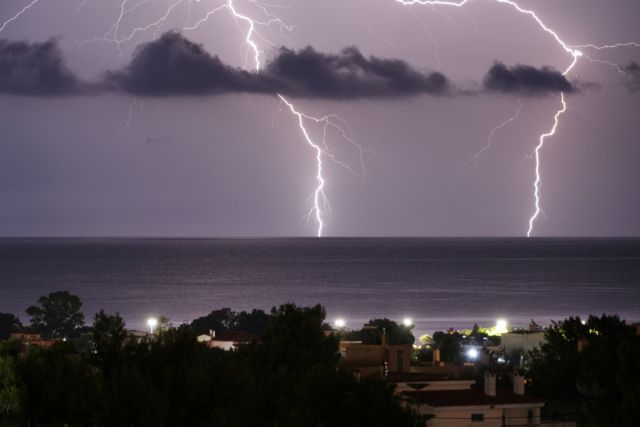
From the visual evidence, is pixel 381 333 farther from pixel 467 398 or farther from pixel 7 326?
pixel 7 326

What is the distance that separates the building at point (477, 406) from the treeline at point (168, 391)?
109 inches

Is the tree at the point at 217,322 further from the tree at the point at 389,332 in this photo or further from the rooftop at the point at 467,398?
the rooftop at the point at 467,398

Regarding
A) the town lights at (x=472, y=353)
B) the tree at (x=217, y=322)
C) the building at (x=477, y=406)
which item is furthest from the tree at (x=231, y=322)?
the building at (x=477, y=406)

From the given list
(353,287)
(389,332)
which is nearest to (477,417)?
(389,332)

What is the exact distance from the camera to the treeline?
1869cm

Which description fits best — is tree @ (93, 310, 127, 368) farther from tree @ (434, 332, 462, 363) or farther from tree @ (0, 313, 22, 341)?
tree @ (0, 313, 22, 341)

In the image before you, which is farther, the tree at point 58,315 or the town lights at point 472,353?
the tree at point 58,315

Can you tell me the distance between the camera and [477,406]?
2295cm

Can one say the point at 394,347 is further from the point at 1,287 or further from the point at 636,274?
the point at 636,274

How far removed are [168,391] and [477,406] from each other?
20.2 ft

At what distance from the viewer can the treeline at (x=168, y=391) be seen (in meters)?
18.7

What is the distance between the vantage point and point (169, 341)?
2216cm

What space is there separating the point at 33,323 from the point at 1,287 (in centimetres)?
7283

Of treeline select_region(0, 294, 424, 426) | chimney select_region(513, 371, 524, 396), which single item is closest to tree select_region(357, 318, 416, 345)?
chimney select_region(513, 371, 524, 396)
